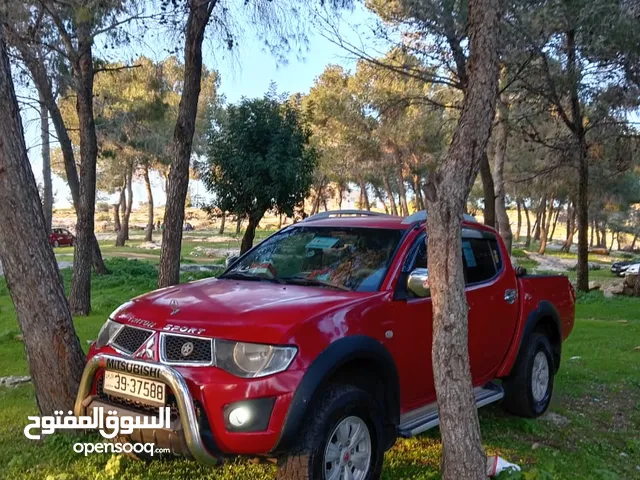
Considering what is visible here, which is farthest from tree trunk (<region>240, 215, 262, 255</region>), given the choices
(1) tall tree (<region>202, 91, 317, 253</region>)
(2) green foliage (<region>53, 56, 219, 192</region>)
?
(2) green foliage (<region>53, 56, 219, 192</region>)

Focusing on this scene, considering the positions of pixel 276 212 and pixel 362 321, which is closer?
pixel 362 321

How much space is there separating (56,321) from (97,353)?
76 cm

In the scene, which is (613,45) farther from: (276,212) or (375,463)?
(375,463)

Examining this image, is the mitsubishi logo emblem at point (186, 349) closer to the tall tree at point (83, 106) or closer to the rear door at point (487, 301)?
the rear door at point (487, 301)

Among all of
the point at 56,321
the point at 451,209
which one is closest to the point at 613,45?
the point at 451,209

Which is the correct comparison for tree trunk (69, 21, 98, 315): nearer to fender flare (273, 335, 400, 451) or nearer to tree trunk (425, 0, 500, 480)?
fender flare (273, 335, 400, 451)

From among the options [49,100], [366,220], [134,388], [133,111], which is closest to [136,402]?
[134,388]

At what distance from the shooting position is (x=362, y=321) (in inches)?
154

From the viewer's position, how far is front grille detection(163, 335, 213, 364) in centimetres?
349

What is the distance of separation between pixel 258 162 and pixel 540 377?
12.3 metres

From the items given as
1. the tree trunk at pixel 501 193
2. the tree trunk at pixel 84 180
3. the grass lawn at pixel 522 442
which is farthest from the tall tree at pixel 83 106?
the tree trunk at pixel 501 193

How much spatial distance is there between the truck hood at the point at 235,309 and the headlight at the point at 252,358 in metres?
0.04

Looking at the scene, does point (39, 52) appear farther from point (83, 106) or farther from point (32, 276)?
point (32, 276)

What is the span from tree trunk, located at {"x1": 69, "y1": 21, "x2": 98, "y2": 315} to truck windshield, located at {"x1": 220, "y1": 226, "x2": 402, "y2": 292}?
6.48 meters
